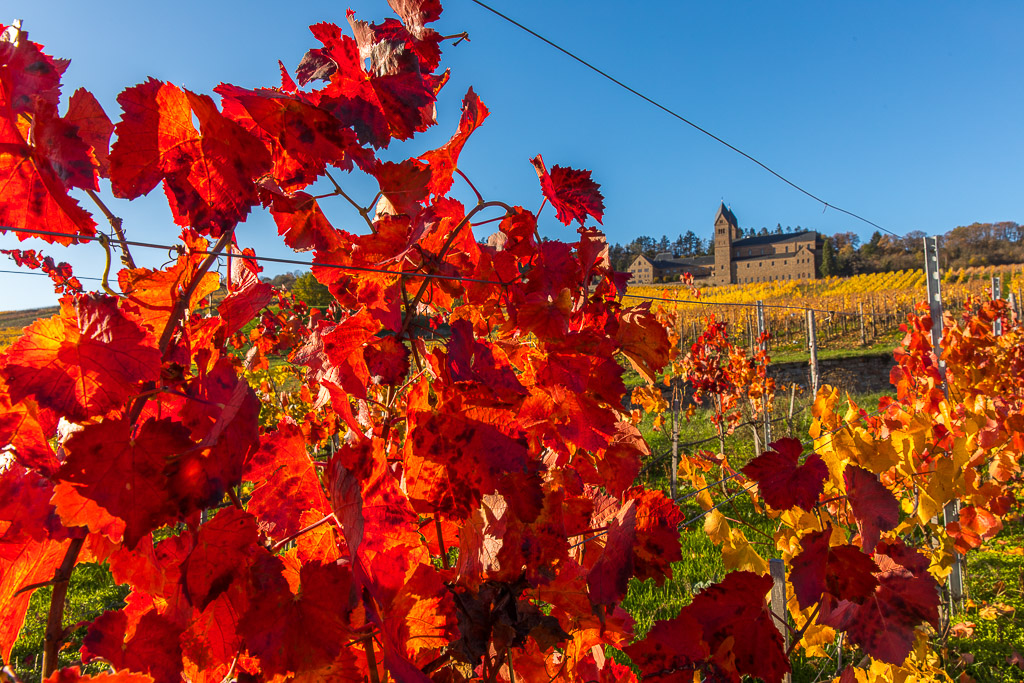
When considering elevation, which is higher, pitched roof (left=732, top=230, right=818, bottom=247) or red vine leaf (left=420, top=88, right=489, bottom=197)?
pitched roof (left=732, top=230, right=818, bottom=247)

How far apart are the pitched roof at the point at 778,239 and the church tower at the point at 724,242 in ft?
4.92

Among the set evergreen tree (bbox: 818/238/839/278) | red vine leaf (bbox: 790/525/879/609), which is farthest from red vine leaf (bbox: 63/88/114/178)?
evergreen tree (bbox: 818/238/839/278)

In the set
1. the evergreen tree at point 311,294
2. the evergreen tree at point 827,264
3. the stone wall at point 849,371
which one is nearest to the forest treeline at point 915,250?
the evergreen tree at point 827,264

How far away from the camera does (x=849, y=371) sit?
16.9 m

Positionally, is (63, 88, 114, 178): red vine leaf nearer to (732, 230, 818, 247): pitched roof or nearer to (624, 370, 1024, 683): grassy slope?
(624, 370, 1024, 683): grassy slope

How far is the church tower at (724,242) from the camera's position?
49125 mm

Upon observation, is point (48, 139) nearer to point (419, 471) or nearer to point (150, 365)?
point (150, 365)

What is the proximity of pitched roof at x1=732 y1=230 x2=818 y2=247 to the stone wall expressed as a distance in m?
37.8

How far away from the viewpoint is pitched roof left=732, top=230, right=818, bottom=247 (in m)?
52.7

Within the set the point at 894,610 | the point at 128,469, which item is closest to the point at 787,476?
the point at 894,610

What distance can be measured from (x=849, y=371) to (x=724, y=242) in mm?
40758

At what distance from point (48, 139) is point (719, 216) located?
215ft

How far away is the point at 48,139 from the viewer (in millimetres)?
604

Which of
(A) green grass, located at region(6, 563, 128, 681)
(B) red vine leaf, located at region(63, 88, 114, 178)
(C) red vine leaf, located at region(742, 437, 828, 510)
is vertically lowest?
(A) green grass, located at region(6, 563, 128, 681)
